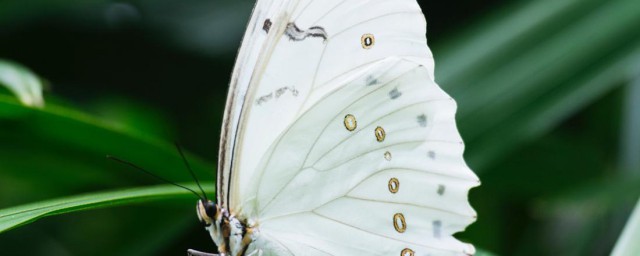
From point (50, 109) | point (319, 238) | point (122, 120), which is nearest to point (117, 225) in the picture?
point (122, 120)

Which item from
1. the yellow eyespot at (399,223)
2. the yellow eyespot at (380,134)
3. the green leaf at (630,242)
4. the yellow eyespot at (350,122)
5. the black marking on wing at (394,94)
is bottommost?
the green leaf at (630,242)

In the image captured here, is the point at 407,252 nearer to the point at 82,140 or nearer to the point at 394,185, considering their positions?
the point at 394,185

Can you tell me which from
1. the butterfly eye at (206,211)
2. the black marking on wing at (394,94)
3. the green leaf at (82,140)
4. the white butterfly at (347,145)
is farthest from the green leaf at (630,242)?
the green leaf at (82,140)

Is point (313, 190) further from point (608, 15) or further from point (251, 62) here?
point (608, 15)

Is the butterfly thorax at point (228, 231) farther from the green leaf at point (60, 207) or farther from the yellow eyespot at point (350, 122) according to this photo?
the yellow eyespot at point (350, 122)

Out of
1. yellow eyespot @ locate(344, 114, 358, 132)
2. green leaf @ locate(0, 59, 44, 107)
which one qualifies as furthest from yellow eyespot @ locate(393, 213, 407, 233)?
green leaf @ locate(0, 59, 44, 107)

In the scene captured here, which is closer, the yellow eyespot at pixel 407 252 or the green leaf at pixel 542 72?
the yellow eyespot at pixel 407 252

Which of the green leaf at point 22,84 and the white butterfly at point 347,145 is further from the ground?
the green leaf at point 22,84
